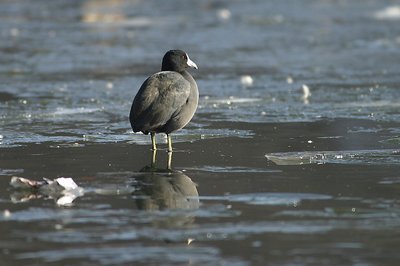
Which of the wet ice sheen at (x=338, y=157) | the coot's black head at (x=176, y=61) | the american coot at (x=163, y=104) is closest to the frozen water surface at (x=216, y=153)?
the wet ice sheen at (x=338, y=157)

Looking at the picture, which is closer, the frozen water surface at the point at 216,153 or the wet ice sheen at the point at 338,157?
the frozen water surface at the point at 216,153

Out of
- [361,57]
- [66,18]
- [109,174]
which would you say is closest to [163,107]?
[109,174]

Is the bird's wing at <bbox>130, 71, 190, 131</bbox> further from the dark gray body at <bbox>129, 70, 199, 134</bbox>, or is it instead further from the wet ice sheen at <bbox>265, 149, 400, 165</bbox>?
the wet ice sheen at <bbox>265, 149, 400, 165</bbox>

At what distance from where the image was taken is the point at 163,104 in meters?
11.1

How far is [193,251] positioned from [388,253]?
125 centimetres

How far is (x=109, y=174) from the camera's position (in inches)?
384

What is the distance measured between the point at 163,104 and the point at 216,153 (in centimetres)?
76

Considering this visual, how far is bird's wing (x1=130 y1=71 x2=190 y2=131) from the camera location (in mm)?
11055

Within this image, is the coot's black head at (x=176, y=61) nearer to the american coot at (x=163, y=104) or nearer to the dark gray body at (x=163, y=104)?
the american coot at (x=163, y=104)

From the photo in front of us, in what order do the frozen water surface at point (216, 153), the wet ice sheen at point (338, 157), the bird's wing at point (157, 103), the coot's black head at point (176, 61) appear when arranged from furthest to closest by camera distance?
the coot's black head at point (176, 61), the bird's wing at point (157, 103), the wet ice sheen at point (338, 157), the frozen water surface at point (216, 153)

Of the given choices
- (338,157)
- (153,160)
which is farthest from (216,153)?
(338,157)

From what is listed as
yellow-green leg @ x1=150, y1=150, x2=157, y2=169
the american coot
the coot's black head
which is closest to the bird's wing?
the american coot

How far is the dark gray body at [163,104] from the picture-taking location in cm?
1107

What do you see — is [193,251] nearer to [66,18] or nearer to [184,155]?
[184,155]
